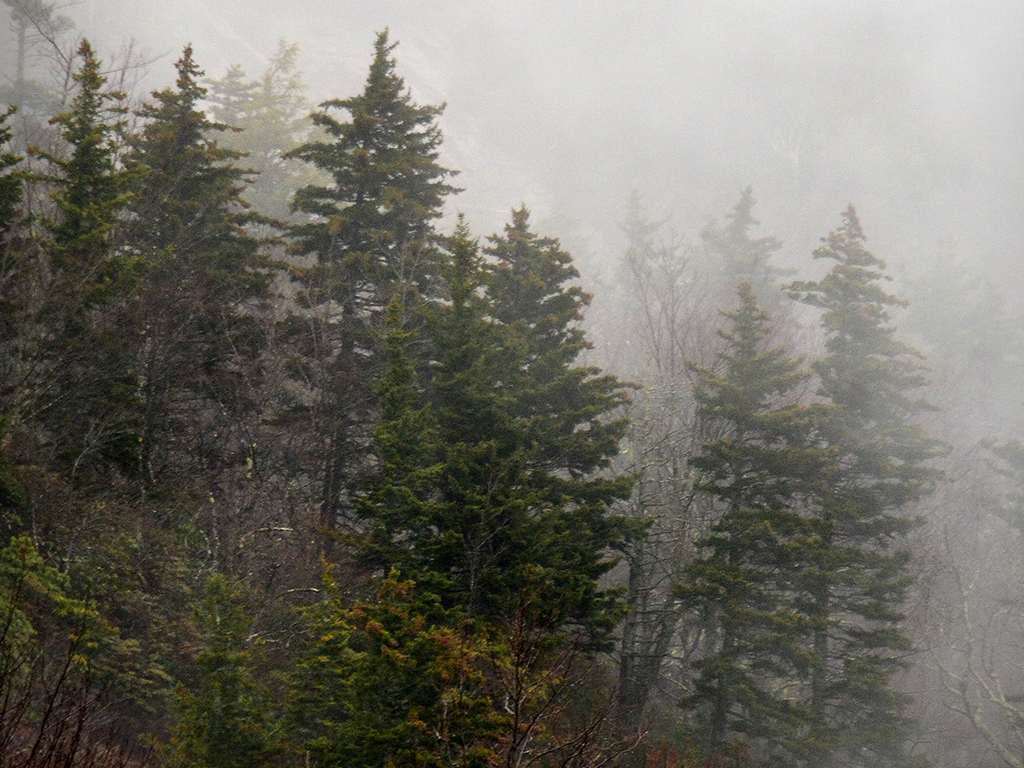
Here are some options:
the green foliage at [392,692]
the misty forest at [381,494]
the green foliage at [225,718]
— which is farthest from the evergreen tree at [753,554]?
the green foliage at [225,718]

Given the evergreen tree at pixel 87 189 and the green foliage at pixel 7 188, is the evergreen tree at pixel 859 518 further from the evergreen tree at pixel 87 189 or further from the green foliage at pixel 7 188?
the green foliage at pixel 7 188

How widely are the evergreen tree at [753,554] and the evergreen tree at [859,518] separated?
663mm

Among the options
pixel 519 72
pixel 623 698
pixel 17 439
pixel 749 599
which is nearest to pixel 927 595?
pixel 749 599

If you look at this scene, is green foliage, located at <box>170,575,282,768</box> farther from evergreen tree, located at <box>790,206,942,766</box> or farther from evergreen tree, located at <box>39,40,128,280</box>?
evergreen tree, located at <box>790,206,942,766</box>

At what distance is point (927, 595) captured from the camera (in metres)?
21.9

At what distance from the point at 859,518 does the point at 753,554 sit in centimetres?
364

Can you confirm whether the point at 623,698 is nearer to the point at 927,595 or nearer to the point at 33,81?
the point at 927,595

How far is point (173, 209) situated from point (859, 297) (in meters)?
21.8

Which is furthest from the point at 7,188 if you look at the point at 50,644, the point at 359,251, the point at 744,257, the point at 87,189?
the point at 744,257

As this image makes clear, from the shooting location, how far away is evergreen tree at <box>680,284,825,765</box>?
647 inches

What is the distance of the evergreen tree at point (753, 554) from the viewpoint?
53.9ft

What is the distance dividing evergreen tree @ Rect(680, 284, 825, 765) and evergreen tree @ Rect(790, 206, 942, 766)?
2.18ft

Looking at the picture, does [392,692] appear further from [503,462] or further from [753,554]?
[753,554]

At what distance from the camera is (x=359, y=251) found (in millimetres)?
17125
